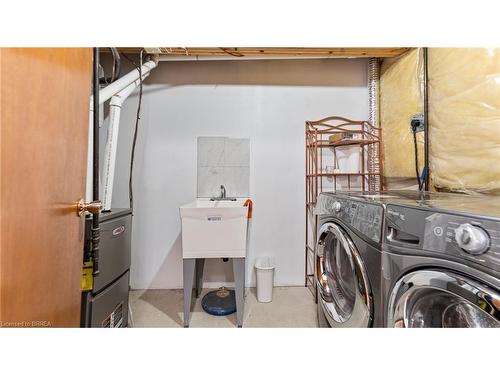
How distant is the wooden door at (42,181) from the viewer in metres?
0.47

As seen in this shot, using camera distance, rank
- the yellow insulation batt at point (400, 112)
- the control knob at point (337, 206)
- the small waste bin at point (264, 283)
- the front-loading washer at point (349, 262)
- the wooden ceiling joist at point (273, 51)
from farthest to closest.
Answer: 1. the small waste bin at point (264, 283)
2. the wooden ceiling joist at point (273, 51)
3. the yellow insulation batt at point (400, 112)
4. the control knob at point (337, 206)
5. the front-loading washer at point (349, 262)

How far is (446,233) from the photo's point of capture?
0.52 metres

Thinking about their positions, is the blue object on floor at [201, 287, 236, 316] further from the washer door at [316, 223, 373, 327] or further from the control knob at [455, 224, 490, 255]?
the control knob at [455, 224, 490, 255]

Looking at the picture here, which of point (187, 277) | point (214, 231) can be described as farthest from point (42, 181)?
point (187, 277)

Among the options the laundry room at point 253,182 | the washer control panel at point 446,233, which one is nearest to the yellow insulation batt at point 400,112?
the laundry room at point 253,182

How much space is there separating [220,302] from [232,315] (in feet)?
0.48

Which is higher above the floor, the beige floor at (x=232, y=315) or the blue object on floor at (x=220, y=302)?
the blue object on floor at (x=220, y=302)

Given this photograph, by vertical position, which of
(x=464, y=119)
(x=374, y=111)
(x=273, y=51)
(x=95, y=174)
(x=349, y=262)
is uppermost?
(x=273, y=51)

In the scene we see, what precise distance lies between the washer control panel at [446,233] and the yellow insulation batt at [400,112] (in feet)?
3.81

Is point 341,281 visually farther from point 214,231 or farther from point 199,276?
point 199,276

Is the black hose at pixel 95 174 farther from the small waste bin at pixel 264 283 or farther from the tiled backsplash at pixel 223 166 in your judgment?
the small waste bin at pixel 264 283

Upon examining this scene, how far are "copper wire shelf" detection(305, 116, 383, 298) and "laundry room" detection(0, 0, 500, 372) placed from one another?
0.7 inches
